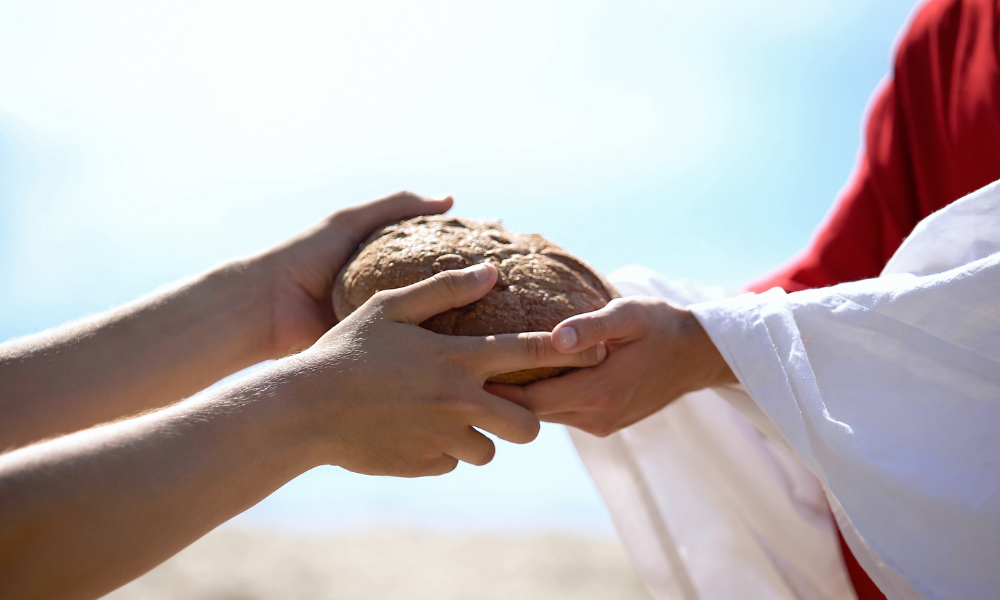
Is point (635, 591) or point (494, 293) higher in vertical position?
point (494, 293)

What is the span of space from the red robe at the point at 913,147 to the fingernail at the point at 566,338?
1.19 metres

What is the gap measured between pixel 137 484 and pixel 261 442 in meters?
0.23

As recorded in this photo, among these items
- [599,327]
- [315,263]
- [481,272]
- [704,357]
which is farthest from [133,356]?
[704,357]

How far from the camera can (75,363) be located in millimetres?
1815

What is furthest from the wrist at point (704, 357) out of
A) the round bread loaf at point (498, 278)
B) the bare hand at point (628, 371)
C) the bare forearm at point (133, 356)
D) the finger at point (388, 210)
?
the bare forearm at point (133, 356)

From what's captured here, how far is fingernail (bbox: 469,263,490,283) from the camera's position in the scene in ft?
5.32

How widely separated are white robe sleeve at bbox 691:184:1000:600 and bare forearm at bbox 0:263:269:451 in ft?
4.82

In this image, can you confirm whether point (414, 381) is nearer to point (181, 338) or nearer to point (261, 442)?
point (261, 442)

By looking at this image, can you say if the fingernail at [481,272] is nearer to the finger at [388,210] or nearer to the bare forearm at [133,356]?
the finger at [388,210]

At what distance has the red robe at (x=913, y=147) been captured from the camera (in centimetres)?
215

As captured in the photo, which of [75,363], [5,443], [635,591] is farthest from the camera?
[635,591]

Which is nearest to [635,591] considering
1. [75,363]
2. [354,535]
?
[354,535]

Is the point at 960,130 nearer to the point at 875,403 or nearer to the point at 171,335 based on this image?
the point at 875,403

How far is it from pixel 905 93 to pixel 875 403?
1480mm
